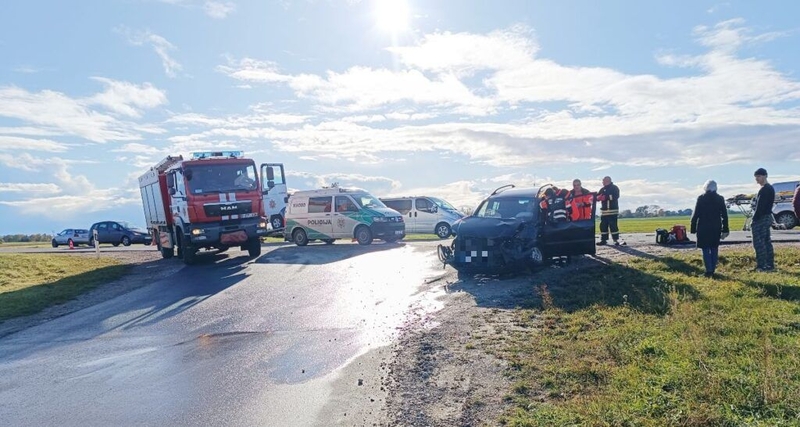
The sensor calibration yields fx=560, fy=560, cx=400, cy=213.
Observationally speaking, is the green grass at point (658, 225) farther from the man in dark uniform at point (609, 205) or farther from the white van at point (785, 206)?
the man in dark uniform at point (609, 205)

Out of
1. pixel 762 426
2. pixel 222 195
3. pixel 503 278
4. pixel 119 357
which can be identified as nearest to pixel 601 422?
pixel 762 426

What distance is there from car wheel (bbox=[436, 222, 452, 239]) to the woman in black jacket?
15128 mm

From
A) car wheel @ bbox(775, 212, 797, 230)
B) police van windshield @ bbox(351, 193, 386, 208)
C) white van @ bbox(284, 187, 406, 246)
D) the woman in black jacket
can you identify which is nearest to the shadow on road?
white van @ bbox(284, 187, 406, 246)

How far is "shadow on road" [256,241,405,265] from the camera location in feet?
57.3

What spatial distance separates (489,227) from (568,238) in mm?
2062

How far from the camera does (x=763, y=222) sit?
10.4m

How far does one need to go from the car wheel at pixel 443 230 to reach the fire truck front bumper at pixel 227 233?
945 centimetres

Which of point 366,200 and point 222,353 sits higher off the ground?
point 366,200

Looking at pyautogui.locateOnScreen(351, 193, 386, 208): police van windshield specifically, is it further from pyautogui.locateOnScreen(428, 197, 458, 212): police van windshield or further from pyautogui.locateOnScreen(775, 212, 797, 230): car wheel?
pyautogui.locateOnScreen(775, 212, 797, 230): car wheel

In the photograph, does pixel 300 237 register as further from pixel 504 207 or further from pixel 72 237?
Result: pixel 72 237

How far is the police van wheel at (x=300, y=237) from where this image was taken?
2320 centimetres

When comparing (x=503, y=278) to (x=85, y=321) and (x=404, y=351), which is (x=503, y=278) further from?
(x=85, y=321)

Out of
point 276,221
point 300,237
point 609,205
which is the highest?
point 276,221

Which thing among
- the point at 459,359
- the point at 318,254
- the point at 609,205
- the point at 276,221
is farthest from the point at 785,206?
the point at 276,221
